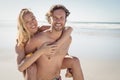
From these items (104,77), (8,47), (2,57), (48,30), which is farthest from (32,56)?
(8,47)

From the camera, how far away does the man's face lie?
3.04 m

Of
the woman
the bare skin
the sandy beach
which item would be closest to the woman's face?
the woman

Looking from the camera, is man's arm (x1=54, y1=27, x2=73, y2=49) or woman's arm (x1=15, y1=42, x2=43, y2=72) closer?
woman's arm (x1=15, y1=42, x2=43, y2=72)

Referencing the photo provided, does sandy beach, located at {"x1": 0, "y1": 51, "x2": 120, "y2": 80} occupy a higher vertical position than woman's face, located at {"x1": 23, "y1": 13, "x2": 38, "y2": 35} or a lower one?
lower

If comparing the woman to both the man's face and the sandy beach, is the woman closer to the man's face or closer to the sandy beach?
the man's face

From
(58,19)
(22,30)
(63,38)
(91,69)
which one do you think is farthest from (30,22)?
(91,69)

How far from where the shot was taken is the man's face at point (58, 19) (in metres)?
3.04

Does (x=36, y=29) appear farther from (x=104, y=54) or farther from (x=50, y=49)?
(x=104, y=54)

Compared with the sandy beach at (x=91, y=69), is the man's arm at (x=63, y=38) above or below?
above

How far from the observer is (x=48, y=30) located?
3.18m

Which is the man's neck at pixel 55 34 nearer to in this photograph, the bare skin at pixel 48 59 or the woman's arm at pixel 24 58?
the bare skin at pixel 48 59

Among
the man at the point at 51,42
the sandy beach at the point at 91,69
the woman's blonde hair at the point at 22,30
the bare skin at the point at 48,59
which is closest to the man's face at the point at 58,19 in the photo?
the man at the point at 51,42

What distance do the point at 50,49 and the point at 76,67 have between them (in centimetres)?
34

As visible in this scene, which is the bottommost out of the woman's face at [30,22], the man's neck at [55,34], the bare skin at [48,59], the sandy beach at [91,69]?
the sandy beach at [91,69]
